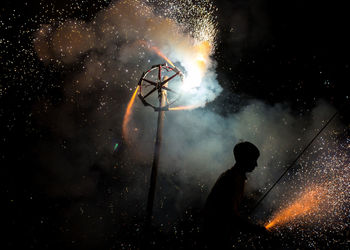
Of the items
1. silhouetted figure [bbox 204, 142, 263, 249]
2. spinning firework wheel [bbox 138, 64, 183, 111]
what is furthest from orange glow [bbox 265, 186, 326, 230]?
spinning firework wheel [bbox 138, 64, 183, 111]

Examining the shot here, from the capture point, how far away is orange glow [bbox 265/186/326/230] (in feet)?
19.6

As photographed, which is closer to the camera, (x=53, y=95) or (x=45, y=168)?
(x=45, y=168)

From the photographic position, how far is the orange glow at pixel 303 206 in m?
5.97

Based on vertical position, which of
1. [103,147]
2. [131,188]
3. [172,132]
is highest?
[172,132]

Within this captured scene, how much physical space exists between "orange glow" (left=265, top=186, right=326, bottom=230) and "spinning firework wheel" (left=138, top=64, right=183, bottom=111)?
4.78 meters

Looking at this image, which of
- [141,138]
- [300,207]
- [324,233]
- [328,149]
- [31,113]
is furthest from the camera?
[141,138]

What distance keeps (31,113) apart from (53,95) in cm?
105

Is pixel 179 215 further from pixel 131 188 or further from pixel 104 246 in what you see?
pixel 104 246

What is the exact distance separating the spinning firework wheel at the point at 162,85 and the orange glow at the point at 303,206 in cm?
478

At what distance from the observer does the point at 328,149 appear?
718cm

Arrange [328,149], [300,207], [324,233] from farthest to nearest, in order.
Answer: [328,149]
[300,207]
[324,233]

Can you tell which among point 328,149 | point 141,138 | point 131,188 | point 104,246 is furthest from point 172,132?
point 328,149

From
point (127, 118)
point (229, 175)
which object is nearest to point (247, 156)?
point (229, 175)

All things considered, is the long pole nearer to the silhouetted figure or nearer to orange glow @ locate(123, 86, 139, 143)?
the silhouetted figure
